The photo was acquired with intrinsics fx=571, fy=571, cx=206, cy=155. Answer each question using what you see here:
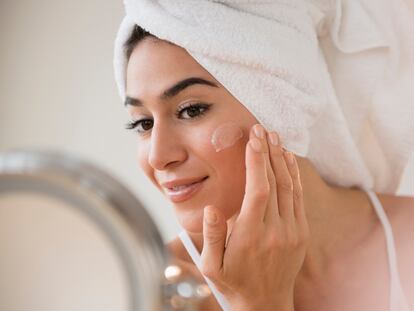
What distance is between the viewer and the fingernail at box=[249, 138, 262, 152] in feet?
2.74

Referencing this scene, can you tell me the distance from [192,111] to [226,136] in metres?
0.07

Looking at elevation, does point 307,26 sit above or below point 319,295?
above

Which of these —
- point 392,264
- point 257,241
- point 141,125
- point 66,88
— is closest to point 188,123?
point 141,125

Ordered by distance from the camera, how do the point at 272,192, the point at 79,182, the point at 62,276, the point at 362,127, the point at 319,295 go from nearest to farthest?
1. the point at 79,182
2. the point at 62,276
3. the point at 272,192
4. the point at 319,295
5. the point at 362,127

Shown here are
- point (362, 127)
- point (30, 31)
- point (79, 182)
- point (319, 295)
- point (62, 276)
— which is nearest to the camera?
point (79, 182)

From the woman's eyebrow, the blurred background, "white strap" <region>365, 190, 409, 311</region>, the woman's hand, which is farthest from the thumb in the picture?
the blurred background

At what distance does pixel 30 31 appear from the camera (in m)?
1.40

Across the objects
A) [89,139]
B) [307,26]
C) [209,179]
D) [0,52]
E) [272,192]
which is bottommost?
[272,192]

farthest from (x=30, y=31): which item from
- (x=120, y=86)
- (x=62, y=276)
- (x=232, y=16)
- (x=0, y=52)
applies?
(x=62, y=276)

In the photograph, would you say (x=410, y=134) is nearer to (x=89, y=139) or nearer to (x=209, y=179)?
(x=209, y=179)

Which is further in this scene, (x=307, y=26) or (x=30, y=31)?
(x=30, y=31)

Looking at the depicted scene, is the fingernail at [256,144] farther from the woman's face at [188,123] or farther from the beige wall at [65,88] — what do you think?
the beige wall at [65,88]

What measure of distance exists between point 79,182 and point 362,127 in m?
0.81

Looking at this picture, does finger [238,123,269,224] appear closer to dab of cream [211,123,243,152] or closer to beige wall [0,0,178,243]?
dab of cream [211,123,243,152]
